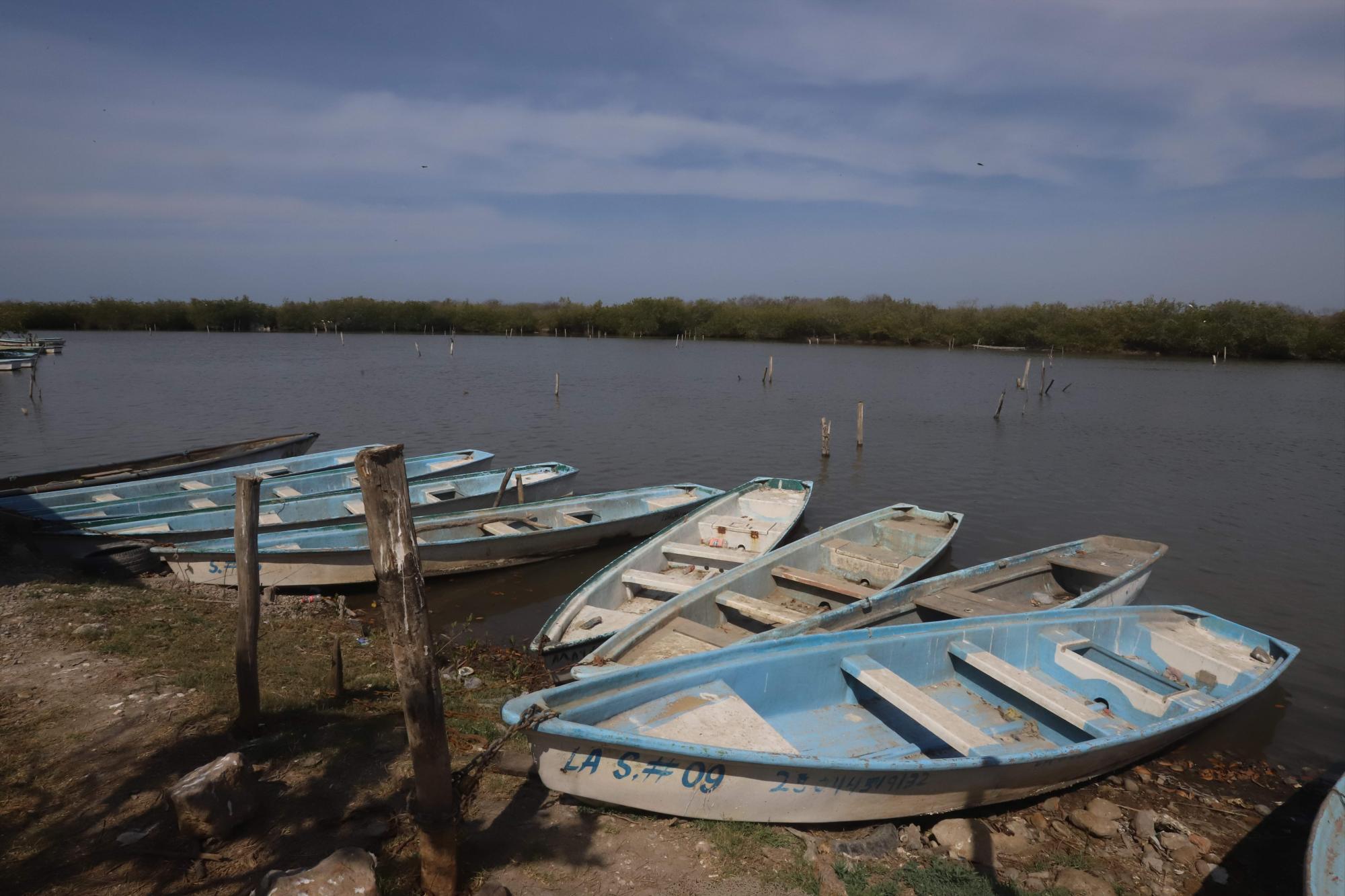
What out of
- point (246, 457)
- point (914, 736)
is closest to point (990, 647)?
point (914, 736)

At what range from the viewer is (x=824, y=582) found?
844 cm

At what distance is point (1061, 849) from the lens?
4938 millimetres

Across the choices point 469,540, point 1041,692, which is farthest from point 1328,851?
point 469,540

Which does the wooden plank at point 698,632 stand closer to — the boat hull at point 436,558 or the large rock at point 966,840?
the large rock at point 966,840

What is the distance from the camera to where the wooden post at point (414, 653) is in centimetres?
346

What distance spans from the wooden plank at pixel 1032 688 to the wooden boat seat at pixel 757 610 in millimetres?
1478

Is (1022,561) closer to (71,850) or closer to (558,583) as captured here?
(558,583)

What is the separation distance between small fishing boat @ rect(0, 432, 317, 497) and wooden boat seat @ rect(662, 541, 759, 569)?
873 cm

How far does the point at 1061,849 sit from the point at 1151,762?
6.84ft

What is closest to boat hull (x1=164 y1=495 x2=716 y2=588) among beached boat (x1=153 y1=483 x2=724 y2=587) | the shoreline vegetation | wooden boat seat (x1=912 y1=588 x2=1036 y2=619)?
beached boat (x1=153 y1=483 x2=724 y2=587)

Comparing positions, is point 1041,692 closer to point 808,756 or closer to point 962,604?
point 962,604

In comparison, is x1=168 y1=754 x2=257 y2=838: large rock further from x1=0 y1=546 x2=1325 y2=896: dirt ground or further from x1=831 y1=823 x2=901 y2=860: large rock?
x1=831 y1=823 x2=901 y2=860: large rock

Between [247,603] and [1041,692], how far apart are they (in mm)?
6013

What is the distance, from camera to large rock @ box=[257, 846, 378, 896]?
3.27 m
